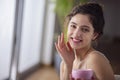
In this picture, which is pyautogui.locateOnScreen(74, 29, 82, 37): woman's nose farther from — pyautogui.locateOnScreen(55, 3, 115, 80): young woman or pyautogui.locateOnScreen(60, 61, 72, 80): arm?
pyautogui.locateOnScreen(60, 61, 72, 80): arm

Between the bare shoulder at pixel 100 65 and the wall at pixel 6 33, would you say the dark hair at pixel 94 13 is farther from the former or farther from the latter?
the wall at pixel 6 33

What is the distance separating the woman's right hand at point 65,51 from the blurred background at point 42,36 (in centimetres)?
2

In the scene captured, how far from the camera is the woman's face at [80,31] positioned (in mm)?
878

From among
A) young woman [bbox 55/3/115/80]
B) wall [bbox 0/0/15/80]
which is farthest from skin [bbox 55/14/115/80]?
wall [bbox 0/0/15/80]

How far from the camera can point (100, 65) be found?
33.8 inches

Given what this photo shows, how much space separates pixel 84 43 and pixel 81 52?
40 millimetres

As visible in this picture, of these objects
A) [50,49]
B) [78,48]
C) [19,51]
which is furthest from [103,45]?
[19,51]

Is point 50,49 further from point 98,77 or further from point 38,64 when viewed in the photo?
point 98,77

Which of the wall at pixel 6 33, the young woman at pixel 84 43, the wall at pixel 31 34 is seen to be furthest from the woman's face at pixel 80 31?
the wall at pixel 6 33

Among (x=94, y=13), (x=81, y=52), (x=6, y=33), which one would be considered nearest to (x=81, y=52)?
(x=81, y=52)

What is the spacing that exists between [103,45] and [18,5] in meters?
0.38

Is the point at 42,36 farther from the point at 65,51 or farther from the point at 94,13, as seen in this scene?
the point at 94,13

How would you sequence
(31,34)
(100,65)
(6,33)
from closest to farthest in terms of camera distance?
(100,65)
(31,34)
(6,33)

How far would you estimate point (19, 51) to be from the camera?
39.5 inches
